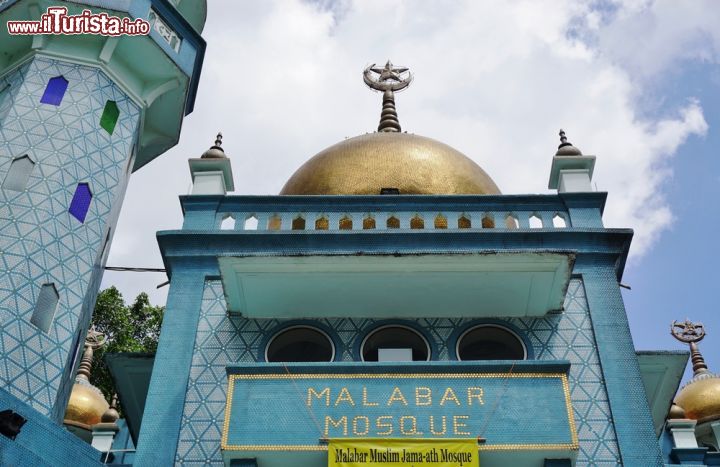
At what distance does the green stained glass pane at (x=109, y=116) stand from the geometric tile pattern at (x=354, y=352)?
12.9 ft

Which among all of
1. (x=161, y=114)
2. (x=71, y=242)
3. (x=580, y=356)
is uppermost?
(x=161, y=114)

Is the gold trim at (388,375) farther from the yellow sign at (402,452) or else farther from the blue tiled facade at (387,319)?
the yellow sign at (402,452)

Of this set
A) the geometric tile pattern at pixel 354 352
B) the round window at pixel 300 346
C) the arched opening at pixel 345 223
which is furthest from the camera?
the arched opening at pixel 345 223

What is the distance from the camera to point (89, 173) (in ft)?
40.3

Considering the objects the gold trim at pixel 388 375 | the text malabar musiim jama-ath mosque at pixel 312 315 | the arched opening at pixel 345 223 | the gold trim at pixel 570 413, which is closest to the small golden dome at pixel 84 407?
the text malabar musiim jama-ath mosque at pixel 312 315

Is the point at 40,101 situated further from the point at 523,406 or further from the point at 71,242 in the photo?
the point at 523,406

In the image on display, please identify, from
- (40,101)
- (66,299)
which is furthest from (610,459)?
(40,101)

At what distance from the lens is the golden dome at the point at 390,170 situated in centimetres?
1408

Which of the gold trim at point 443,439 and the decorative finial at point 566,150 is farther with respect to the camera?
the decorative finial at point 566,150

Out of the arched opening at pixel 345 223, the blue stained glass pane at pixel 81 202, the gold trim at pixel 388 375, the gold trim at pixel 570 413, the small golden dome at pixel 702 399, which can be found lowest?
the gold trim at pixel 570 413

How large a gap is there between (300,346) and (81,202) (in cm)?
394

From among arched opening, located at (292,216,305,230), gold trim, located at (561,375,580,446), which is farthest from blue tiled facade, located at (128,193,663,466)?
gold trim, located at (561,375,580,446)

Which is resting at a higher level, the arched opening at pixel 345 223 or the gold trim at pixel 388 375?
the arched opening at pixel 345 223

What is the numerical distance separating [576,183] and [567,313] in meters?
2.29
